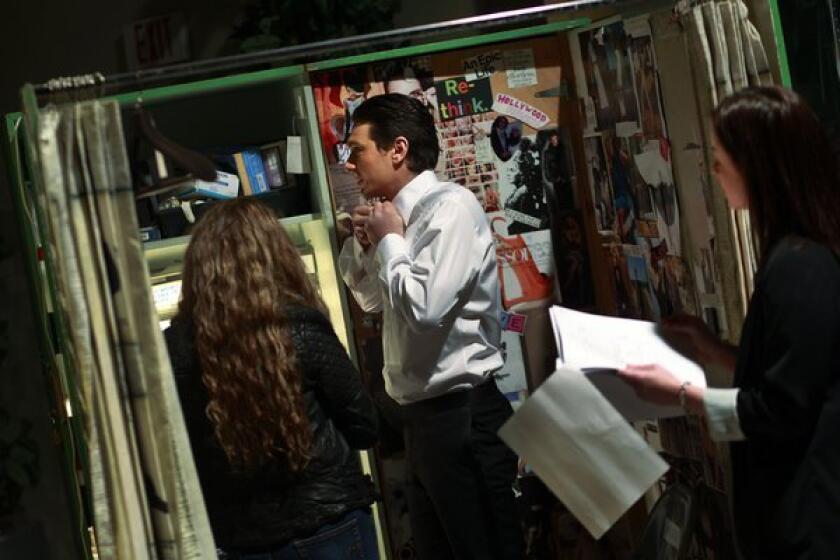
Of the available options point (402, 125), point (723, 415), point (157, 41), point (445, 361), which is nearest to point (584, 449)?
point (723, 415)

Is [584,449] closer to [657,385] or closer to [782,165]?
[657,385]

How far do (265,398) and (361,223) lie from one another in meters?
0.90

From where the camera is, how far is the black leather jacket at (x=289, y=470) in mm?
2967

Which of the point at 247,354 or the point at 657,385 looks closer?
the point at 657,385

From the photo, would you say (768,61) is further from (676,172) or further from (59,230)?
(59,230)

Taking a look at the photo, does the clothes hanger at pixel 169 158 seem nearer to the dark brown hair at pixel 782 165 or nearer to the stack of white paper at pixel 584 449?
the stack of white paper at pixel 584 449

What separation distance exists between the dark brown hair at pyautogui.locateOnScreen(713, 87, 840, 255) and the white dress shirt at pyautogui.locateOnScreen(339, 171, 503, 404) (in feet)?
3.66

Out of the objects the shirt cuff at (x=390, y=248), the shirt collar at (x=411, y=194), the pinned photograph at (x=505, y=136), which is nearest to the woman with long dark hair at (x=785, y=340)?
the shirt cuff at (x=390, y=248)

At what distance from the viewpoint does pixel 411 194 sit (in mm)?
3672

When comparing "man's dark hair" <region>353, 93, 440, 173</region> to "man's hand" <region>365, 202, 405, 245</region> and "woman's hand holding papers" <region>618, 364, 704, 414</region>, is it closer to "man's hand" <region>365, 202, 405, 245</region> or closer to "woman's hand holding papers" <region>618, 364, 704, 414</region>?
"man's hand" <region>365, 202, 405, 245</region>

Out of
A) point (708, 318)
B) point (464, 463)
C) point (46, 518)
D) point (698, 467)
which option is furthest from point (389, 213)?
point (46, 518)

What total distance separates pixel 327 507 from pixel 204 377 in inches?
16.9

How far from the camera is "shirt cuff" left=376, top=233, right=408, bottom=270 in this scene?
3.43m

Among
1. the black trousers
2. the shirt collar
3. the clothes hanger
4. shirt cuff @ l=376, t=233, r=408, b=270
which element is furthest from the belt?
the clothes hanger
